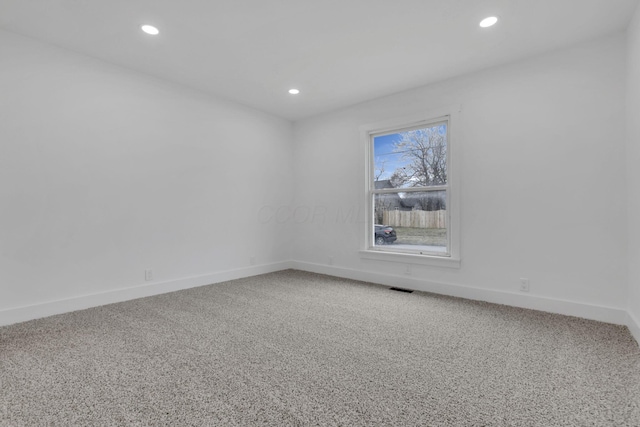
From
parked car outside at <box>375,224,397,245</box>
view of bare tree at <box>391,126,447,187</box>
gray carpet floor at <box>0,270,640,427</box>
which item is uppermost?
view of bare tree at <box>391,126,447,187</box>

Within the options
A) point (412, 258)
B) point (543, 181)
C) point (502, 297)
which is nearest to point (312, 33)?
point (543, 181)

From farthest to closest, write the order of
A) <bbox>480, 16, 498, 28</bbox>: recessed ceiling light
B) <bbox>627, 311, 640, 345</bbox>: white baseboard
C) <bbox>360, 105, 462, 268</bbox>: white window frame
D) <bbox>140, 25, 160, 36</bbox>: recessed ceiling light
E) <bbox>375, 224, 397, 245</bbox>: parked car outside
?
<bbox>375, 224, 397, 245</bbox>: parked car outside, <bbox>360, 105, 462, 268</bbox>: white window frame, <bbox>140, 25, 160, 36</bbox>: recessed ceiling light, <bbox>480, 16, 498, 28</bbox>: recessed ceiling light, <bbox>627, 311, 640, 345</bbox>: white baseboard

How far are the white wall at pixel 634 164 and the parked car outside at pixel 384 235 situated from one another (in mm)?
2257

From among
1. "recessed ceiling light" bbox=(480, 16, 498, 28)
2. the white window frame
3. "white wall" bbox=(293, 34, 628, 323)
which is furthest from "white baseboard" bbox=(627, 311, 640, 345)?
"recessed ceiling light" bbox=(480, 16, 498, 28)

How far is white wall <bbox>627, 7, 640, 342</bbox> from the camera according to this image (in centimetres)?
229

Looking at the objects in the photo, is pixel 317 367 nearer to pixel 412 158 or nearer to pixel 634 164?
pixel 634 164

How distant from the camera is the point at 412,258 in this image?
3857mm

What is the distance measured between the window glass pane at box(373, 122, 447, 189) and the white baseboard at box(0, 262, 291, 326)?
232 centimetres

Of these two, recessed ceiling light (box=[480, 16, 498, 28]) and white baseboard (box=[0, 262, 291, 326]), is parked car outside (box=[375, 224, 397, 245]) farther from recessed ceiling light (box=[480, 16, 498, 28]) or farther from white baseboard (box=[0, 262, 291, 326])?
recessed ceiling light (box=[480, 16, 498, 28])

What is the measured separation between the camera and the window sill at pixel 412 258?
11.7ft

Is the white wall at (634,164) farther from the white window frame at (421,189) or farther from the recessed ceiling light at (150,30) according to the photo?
the recessed ceiling light at (150,30)

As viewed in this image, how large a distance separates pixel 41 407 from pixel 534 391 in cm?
249

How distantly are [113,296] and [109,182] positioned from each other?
46.3 inches

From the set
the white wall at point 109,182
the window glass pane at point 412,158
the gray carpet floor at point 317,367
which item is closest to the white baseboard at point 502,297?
the gray carpet floor at point 317,367
